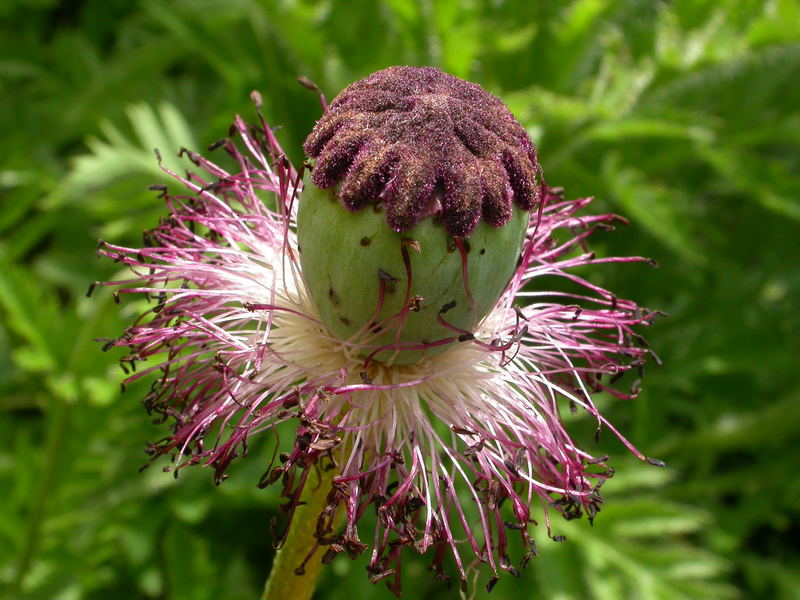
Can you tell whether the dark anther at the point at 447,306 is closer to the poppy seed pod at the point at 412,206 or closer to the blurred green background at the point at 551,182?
the poppy seed pod at the point at 412,206

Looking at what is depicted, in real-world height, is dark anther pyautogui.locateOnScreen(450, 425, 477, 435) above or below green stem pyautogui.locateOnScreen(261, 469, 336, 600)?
above

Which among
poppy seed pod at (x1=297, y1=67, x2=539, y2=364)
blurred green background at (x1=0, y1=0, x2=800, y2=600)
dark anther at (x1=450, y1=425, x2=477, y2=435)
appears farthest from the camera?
blurred green background at (x1=0, y1=0, x2=800, y2=600)

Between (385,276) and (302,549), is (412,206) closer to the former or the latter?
(385,276)

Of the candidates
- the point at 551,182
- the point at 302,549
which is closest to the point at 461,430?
the point at 302,549

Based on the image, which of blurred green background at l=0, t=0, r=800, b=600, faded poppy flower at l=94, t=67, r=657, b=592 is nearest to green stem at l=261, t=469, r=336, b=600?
faded poppy flower at l=94, t=67, r=657, b=592

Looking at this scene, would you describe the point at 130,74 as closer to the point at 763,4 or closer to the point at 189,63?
the point at 189,63

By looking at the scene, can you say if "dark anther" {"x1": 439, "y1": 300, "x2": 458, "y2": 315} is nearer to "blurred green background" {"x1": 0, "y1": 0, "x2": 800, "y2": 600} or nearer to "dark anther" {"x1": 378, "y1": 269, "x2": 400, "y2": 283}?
"dark anther" {"x1": 378, "y1": 269, "x2": 400, "y2": 283}
